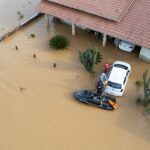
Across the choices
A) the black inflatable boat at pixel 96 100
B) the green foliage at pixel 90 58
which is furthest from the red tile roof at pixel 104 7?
the black inflatable boat at pixel 96 100

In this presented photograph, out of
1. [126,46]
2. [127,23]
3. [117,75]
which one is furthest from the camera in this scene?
[126,46]

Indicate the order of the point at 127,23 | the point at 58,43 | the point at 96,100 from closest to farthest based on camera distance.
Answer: the point at 96,100 → the point at 127,23 → the point at 58,43

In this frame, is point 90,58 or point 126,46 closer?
point 90,58

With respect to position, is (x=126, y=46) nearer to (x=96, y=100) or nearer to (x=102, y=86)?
(x=102, y=86)

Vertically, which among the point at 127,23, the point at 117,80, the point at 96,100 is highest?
the point at 127,23

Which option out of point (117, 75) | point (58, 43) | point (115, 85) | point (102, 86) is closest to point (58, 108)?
point (102, 86)

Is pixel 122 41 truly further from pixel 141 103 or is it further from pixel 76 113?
pixel 76 113

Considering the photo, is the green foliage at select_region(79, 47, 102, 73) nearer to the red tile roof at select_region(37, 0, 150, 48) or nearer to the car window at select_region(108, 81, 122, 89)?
the red tile roof at select_region(37, 0, 150, 48)
